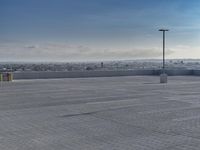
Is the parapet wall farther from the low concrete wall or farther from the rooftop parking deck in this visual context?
the rooftop parking deck

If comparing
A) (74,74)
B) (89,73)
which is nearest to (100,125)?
(74,74)

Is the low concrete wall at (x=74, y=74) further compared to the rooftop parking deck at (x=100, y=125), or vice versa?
the low concrete wall at (x=74, y=74)

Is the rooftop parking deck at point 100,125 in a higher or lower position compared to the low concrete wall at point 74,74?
lower

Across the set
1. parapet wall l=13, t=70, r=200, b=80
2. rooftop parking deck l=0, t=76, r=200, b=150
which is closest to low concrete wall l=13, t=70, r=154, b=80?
parapet wall l=13, t=70, r=200, b=80

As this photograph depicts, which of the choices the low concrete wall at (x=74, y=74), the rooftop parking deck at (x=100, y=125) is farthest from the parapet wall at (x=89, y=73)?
the rooftop parking deck at (x=100, y=125)

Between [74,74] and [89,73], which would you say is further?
[89,73]

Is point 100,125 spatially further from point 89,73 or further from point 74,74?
point 89,73

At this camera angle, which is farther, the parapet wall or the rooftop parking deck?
the parapet wall

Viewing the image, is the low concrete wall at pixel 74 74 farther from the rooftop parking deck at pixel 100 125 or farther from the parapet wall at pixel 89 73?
the rooftop parking deck at pixel 100 125

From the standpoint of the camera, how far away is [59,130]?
1112 cm

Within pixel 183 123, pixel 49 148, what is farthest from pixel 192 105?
pixel 49 148

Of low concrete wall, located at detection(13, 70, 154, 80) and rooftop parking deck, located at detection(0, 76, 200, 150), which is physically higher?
low concrete wall, located at detection(13, 70, 154, 80)

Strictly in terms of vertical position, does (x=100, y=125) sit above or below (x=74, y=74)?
below

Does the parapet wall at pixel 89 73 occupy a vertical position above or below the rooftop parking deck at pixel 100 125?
above
